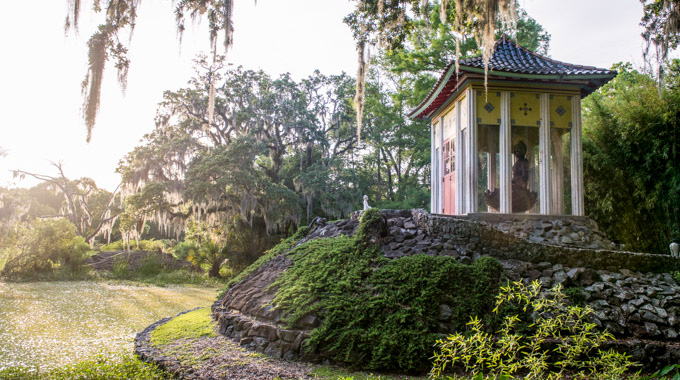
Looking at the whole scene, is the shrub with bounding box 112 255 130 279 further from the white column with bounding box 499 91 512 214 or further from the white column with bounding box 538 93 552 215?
the white column with bounding box 538 93 552 215

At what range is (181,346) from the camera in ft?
18.5

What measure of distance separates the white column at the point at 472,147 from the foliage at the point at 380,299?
304cm

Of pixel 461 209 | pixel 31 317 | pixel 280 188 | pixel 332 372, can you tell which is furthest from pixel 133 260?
pixel 332 372

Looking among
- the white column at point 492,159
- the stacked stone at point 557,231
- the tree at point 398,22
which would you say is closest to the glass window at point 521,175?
the white column at point 492,159

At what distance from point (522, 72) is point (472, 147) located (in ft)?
5.49

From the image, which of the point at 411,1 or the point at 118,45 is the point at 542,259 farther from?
the point at 118,45

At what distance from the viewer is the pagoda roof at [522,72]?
8.19 m

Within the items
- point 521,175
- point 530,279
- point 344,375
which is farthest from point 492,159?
point 344,375

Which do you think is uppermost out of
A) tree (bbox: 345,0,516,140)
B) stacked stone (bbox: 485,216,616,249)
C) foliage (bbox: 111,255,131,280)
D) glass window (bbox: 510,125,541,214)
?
tree (bbox: 345,0,516,140)

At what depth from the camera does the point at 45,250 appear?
15500 millimetres

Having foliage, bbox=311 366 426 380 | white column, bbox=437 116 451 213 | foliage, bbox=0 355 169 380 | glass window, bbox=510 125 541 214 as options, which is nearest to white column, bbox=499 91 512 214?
glass window, bbox=510 125 541 214

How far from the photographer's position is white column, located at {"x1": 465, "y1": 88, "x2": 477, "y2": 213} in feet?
28.0

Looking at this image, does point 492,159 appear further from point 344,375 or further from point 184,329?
point 184,329

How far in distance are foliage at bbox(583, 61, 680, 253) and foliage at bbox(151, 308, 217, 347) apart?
956 cm
